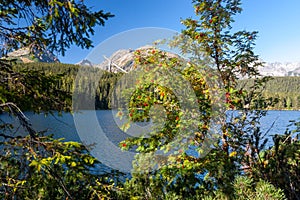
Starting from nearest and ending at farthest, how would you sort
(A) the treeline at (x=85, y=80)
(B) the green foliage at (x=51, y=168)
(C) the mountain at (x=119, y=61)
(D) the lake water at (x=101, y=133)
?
1. (B) the green foliage at (x=51, y=168)
2. (A) the treeline at (x=85, y=80)
3. (C) the mountain at (x=119, y=61)
4. (D) the lake water at (x=101, y=133)

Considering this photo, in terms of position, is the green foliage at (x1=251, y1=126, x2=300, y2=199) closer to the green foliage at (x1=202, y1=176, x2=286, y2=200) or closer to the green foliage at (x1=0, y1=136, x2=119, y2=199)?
the green foliage at (x1=202, y1=176, x2=286, y2=200)

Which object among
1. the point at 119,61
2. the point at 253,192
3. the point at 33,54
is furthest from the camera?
the point at 119,61

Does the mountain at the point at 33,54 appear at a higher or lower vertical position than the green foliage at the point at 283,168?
higher

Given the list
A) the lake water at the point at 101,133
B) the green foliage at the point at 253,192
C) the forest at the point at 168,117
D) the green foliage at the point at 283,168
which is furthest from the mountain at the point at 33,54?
the green foliage at the point at 283,168

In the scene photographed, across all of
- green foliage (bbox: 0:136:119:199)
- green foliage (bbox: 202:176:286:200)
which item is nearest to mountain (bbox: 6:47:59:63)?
green foliage (bbox: 0:136:119:199)

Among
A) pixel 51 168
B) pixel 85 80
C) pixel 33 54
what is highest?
pixel 33 54

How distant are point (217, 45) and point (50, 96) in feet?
11.5

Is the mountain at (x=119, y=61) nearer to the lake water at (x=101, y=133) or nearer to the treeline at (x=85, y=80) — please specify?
the treeline at (x=85, y=80)

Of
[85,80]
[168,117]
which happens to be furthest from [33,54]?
[168,117]

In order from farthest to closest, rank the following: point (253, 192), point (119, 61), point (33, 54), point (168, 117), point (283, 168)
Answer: point (119, 61), point (168, 117), point (33, 54), point (283, 168), point (253, 192)

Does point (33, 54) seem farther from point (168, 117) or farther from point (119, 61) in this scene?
point (168, 117)

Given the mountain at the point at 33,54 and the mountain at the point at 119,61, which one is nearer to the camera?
the mountain at the point at 33,54

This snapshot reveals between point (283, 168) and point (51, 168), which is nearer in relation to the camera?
point (51, 168)

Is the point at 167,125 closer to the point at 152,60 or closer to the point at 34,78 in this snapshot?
the point at 152,60
